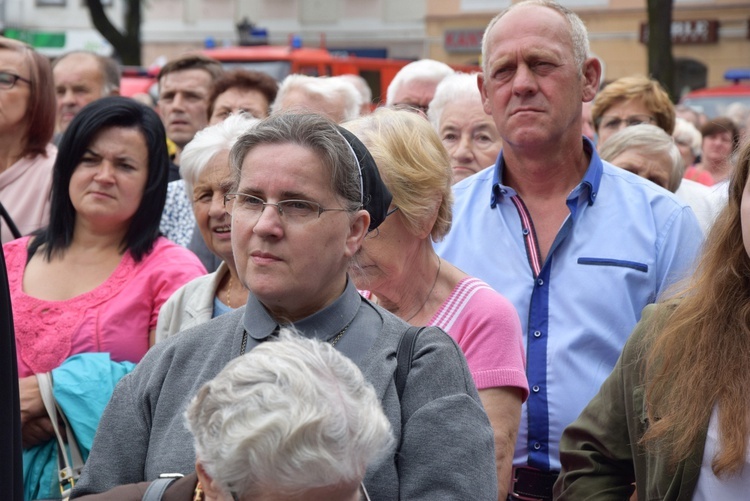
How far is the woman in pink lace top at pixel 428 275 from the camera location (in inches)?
130

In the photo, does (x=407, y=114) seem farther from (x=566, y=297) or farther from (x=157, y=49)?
(x=157, y=49)

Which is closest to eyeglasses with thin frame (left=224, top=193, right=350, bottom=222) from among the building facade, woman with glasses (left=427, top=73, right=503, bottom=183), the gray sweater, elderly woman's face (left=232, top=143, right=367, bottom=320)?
elderly woman's face (left=232, top=143, right=367, bottom=320)

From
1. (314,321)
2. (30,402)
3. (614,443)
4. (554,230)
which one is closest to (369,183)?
(314,321)

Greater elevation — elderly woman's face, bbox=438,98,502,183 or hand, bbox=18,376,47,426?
elderly woman's face, bbox=438,98,502,183

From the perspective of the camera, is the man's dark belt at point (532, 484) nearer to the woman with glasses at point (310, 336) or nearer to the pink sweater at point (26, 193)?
the woman with glasses at point (310, 336)

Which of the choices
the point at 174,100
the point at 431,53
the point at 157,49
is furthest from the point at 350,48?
the point at 174,100

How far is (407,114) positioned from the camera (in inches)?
142

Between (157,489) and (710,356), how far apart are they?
139 centimetres

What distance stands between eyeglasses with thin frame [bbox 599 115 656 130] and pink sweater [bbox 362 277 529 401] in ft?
11.8

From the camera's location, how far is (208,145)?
463 cm

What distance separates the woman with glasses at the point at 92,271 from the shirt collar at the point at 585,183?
1193 millimetres

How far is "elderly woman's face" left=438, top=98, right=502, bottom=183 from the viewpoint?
538 cm

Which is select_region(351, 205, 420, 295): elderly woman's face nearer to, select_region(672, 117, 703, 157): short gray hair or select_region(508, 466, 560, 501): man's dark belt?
select_region(508, 466, 560, 501): man's dark belt

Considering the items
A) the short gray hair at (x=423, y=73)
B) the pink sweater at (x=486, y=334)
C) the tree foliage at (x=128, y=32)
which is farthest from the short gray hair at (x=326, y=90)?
the tree foliage at (x=128, y=32)
